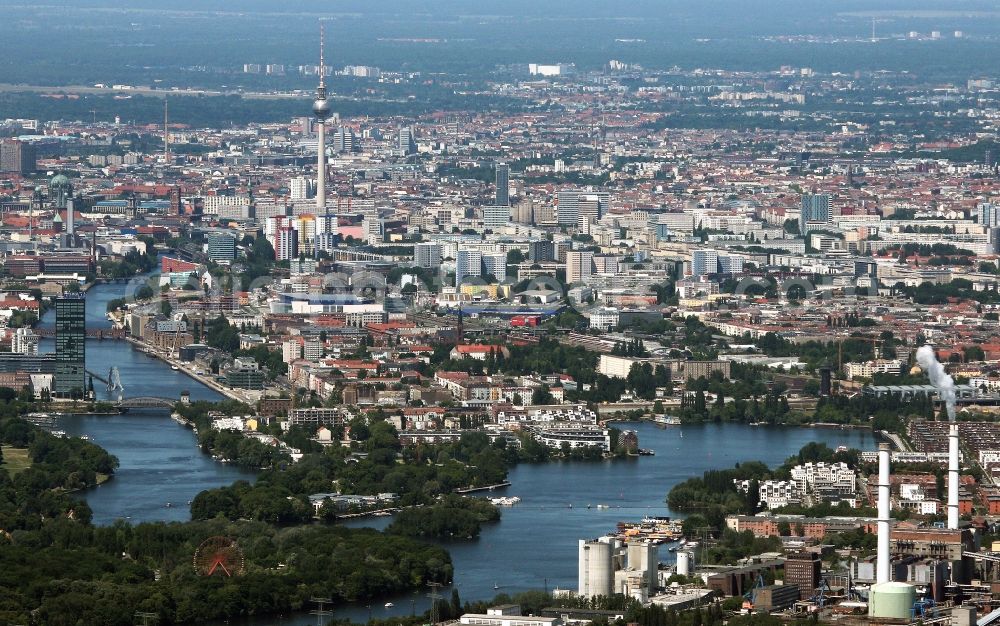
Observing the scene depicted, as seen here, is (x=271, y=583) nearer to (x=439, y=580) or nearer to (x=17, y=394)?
(x=439, y=580)

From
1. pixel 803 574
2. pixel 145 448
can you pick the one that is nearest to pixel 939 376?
pixel 145 448

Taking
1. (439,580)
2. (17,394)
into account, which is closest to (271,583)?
(439,580)

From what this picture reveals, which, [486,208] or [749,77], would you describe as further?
[749,77]

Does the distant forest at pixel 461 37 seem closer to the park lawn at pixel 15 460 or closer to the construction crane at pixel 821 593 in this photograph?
the park lawn at pixel 15 460

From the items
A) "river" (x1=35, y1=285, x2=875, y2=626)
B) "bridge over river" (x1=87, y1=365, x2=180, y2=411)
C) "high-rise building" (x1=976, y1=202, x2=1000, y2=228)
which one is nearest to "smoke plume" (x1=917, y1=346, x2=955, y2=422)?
"river" (x1=35, y1=285, x2=875, y2=626)

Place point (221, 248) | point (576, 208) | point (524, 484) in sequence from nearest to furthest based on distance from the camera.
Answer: point (524, 484) < point (221, 248) < point (576, 208)

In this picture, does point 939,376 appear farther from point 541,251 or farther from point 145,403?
point 541,251

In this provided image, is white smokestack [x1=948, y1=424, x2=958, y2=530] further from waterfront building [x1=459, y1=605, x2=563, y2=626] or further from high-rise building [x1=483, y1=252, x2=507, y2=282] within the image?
high-rise building [x1=483, y1=252, x2=507, y2=282]
